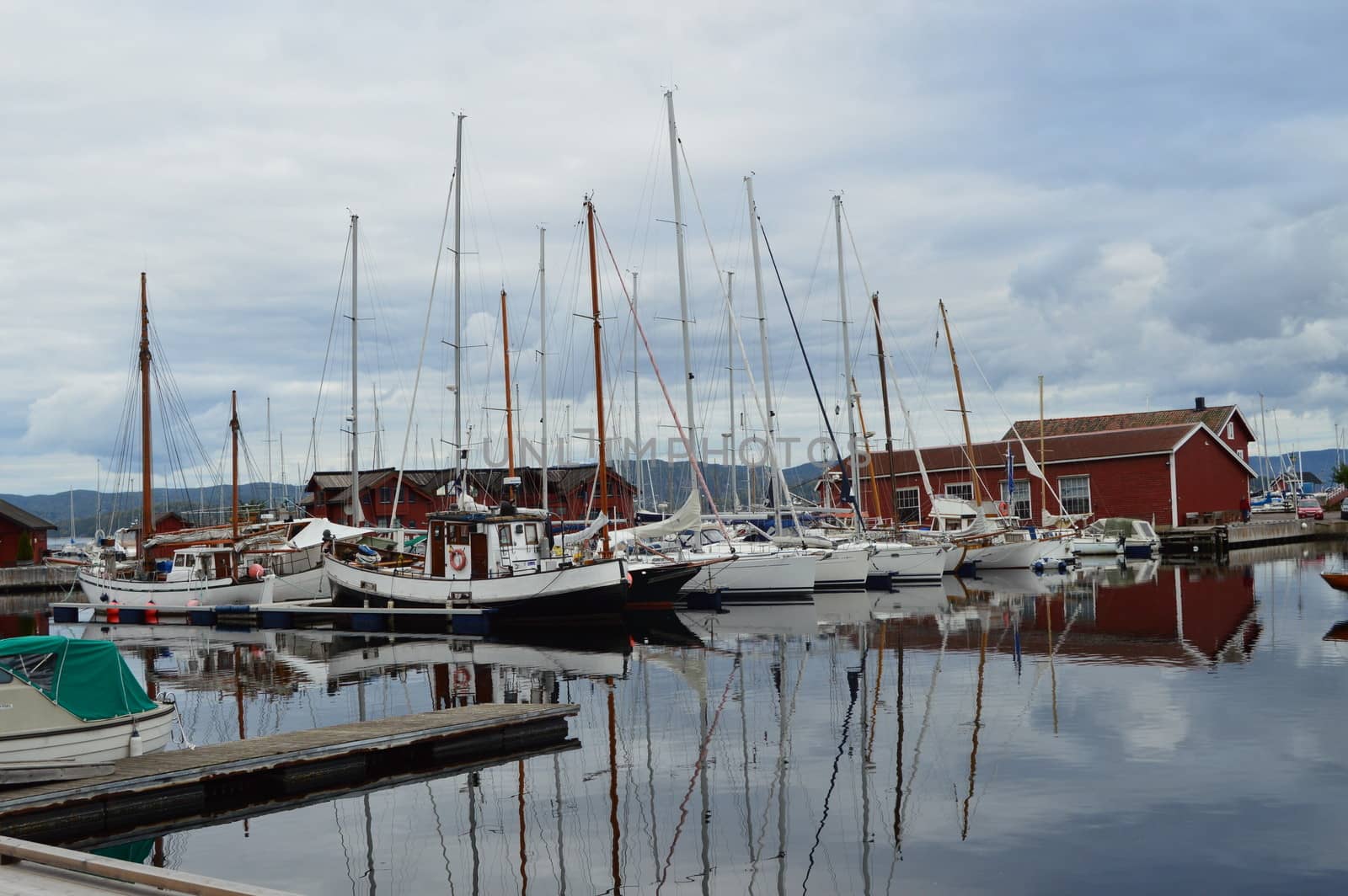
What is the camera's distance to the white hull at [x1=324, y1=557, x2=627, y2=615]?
30.8m

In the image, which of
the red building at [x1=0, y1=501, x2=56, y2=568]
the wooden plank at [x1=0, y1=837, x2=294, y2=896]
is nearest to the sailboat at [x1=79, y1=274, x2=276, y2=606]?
the red building at [x1=0, y1=501, x2=56, y2=568]

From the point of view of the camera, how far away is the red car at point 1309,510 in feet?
266

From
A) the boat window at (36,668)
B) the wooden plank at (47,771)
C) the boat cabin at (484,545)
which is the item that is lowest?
the wooden plank at (47,771)

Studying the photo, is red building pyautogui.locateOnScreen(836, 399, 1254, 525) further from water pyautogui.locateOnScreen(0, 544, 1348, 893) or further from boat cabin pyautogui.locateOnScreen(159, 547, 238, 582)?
water pyautogui.locateOnScreen(0, 544, 1348, 893)

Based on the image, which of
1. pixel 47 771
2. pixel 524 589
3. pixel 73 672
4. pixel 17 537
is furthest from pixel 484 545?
pixel 17 537

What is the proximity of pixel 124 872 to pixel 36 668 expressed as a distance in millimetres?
5628

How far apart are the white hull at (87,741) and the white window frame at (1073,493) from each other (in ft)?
185

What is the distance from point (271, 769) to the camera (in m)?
Result: 13.7

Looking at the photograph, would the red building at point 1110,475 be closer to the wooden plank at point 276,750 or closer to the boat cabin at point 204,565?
the boat cabin at point 204,565

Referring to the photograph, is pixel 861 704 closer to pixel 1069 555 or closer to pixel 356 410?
pixel 356 410

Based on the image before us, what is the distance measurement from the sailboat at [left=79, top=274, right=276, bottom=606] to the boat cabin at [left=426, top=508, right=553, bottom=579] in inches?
462

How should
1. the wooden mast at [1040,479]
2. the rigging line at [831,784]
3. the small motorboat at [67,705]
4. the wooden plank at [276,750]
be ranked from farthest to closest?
1. the wooden mast at [1040,479]
2. the small motorboat at [67,705]
3. the wooden plank at [276,750]
4. the rigging line at [831,784]

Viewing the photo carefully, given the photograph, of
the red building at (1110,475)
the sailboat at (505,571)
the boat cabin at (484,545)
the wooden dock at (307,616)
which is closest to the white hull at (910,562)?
the sailboat at (505,571)

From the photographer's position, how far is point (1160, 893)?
31.8 ft
